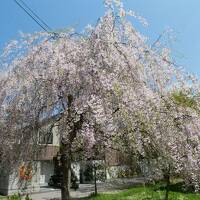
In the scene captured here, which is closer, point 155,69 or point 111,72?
point 111,72

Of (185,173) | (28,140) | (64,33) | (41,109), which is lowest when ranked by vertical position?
(185,173)

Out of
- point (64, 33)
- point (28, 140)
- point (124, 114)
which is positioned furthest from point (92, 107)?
point (64, 33)

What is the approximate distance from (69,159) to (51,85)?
1733 millimetres

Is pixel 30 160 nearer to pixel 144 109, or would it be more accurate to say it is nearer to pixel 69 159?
pixel 69 159

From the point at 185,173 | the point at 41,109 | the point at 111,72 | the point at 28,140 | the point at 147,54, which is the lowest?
the point at 185,173

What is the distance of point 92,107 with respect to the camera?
25.1 feet

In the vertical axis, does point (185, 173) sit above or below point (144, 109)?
below

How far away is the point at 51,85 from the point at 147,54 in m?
2.28

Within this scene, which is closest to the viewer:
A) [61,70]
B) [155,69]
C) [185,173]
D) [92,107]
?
[92,107]

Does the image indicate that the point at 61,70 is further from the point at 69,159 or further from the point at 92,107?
the point at 69,159

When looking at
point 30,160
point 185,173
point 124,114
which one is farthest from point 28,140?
point 185,173

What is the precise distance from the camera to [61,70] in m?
8.24

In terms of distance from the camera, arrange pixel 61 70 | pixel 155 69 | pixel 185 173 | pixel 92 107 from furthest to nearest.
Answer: pixel 185 173 < pixel 155 69 < pixel 61 70 < pixel 92 107

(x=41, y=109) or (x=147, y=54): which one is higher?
(x=147, y=54)
